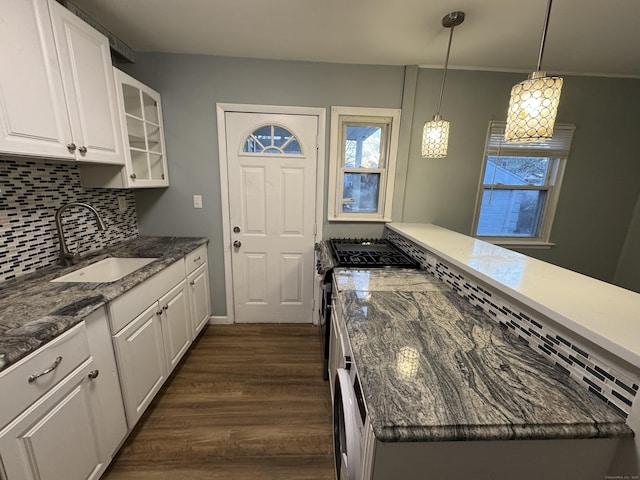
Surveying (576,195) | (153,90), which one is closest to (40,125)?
(153,90)

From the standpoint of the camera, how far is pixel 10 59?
41.6 inches

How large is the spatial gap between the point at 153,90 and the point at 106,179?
85 cm

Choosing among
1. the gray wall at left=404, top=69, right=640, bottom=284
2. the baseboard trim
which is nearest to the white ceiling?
the gray wall at left=404, top=69, right=640, bottom=284

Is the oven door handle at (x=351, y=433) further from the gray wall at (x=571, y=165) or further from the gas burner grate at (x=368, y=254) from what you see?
the gray wall at (x=571, y=165)

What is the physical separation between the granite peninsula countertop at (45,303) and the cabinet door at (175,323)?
265mm

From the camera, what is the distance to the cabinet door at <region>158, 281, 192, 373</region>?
5.59ft

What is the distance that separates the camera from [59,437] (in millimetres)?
971

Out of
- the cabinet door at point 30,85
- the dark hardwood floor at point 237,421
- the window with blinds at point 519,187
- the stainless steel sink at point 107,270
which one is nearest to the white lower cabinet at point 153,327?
the dark hardwood floor at point 237,421

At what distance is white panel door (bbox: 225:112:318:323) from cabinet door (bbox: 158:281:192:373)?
604mm

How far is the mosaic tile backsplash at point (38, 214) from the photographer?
134 centimetres

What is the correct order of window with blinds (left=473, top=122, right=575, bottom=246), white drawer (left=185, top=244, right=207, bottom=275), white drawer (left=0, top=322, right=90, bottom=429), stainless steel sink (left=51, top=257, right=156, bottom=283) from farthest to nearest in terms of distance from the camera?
1. window with blinds (left=473, top=122, right=575, bottom=246)
2. white drawer (left=185, top=244, right=207, bottom=275)
3. stainless steel sink (left=51, top=257, right=156, bottom=283)
4. white drawer (left=0, top=322, right=90, bottom=429)

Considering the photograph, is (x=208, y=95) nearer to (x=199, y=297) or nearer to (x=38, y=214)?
(x=38, y=214)

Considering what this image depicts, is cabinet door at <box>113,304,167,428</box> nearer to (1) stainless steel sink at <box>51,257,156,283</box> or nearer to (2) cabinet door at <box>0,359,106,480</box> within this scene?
(2) cabinet door at <box>0,359,106,480</box>

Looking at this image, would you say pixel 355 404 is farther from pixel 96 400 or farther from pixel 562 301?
pixel 96 400
